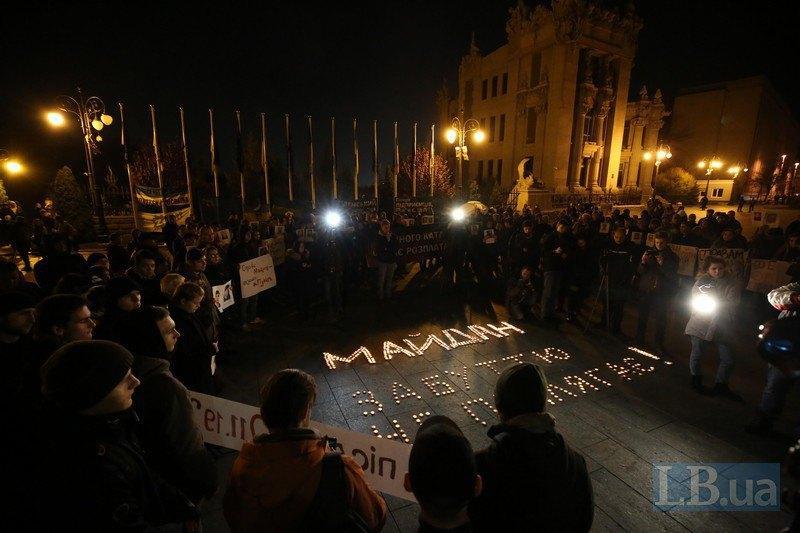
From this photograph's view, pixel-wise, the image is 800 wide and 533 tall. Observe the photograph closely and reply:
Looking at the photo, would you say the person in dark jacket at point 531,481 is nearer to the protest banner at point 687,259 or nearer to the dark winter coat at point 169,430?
the dark winter coat at point 169,430

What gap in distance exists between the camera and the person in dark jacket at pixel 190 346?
3900mm

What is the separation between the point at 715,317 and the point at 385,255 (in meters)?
6.56

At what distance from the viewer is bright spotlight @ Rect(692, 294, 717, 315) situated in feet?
17.8

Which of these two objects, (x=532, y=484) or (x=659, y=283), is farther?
(x=659, y=283)

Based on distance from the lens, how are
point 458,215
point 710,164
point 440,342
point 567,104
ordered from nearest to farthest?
point 440,342, point 458,215, point 567,104, point 710,164

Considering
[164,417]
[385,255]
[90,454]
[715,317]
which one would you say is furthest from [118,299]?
[715,317]

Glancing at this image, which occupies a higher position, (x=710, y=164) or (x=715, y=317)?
(x=710, y=164)

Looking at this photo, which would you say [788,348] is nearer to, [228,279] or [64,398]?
[64,398]

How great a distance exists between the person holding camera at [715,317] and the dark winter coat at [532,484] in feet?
16.2

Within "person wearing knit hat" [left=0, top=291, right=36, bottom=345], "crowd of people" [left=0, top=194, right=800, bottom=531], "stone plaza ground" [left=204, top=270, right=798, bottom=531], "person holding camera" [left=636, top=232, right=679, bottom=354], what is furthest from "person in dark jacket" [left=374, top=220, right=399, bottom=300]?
"person wearing knit hat" [left=0, top=291, right=36, bottom=345]

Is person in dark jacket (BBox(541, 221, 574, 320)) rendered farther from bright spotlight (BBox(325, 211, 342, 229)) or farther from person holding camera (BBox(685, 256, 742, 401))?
bright spotlight (BBox(325, 211, 342, 229))

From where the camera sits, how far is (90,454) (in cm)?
164

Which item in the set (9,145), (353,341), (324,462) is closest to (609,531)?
(324,462)

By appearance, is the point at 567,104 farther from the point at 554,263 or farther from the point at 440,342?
the point at 440,342
